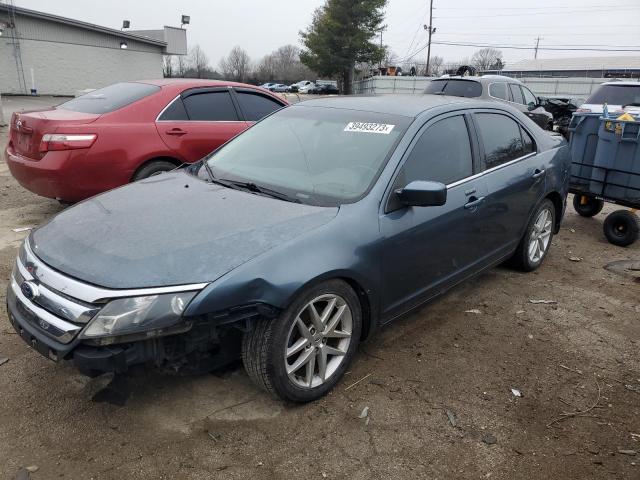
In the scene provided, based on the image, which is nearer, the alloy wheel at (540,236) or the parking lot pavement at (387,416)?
the parking lot pavement at (387,416)

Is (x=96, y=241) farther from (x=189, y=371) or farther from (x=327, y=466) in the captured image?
(x=327, y=466)

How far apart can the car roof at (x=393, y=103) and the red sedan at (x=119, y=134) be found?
2.09 m

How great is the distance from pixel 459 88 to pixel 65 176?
862 cm

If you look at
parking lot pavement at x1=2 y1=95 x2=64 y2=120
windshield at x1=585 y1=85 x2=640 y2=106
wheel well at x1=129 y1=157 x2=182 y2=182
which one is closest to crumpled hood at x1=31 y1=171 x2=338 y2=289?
wheel well at x1=129 y1=157 x2=182 y2=182

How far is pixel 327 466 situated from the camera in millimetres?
2377

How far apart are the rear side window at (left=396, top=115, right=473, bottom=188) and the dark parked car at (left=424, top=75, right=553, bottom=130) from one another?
7.56 meters

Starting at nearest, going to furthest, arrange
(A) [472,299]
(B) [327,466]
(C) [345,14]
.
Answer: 1. (B) [327,466]
2. (A) [472,299]
3. (C) [345,14]

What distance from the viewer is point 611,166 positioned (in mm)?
5824

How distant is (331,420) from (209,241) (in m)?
1.14

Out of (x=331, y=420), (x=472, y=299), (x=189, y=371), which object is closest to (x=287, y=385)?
(x=331, y=420)

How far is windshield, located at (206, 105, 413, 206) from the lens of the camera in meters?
3.12

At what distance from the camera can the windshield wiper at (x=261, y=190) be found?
3068 mm

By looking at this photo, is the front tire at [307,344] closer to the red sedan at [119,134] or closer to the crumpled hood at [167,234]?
the crumpled hood at [167,234]

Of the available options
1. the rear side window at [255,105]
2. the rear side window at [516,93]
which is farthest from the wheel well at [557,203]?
the rear side window at [516,93]
